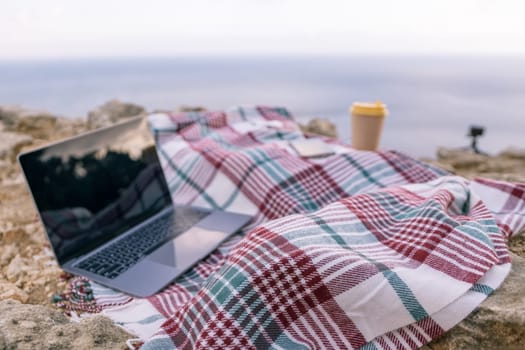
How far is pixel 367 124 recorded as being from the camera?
1.35 meters

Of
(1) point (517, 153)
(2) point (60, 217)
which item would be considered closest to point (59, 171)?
(2) point (60, 217)

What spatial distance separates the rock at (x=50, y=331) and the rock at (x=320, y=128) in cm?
167

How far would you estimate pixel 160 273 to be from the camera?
84 centimetres

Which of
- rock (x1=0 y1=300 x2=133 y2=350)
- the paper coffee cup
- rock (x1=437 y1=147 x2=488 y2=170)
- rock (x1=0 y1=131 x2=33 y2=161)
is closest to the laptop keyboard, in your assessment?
rock (x1=0 y1=300 x2=133 y2=350)

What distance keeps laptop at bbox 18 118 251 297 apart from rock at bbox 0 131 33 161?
0.88 m

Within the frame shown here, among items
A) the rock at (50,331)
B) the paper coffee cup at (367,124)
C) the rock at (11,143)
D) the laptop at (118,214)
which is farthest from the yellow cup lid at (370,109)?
the rock at (11,143)

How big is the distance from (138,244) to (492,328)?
0.78 m

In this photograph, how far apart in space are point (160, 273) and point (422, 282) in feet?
1.80

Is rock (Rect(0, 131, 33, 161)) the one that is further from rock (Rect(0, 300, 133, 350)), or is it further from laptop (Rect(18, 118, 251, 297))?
rock (Rect(0, 300, 133, 350))

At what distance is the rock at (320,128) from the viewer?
6.98ft

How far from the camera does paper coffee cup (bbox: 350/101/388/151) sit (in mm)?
1310

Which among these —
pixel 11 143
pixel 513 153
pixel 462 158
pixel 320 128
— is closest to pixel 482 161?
pixel 462 158

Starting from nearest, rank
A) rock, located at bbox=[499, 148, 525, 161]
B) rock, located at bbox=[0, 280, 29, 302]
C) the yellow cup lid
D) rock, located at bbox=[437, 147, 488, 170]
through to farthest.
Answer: rock, located at bbox=[0, 280, 29, 302]
the yellow cup lid
rock, located at bbox=[437, 147, 488, 170]
rock, located at bbox=[499, 148, 525, 161]

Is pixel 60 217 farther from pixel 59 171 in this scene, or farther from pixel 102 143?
pixel 102 143
